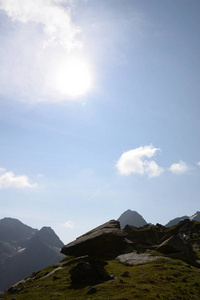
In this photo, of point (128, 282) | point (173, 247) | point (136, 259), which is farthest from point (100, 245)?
point (128, 282)

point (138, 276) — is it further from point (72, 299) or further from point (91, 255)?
point (91, 255)

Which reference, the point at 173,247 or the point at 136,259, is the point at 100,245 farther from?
the point at 173,247

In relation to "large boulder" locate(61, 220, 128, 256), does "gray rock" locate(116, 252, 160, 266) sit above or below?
below

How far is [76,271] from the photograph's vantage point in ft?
77.8

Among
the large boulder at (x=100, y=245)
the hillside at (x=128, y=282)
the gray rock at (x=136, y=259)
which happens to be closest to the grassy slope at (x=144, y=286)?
the hillside at (x=128, y=282)

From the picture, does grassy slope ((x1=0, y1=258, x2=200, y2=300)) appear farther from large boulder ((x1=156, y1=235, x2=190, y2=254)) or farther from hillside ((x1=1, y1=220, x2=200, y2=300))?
large boulder ((x1=156, y1=235, x2=190, y2=254))

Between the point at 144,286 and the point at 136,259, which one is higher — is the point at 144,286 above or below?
below

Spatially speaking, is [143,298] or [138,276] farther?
[138,276]

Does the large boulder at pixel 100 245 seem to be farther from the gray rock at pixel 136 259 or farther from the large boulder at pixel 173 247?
the large boulder at pixel 173 247

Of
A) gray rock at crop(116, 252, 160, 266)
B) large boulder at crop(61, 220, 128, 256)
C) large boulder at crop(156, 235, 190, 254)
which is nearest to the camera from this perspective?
gray rock at crop(116, 252, 160, 266)

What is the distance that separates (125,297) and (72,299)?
5.32m

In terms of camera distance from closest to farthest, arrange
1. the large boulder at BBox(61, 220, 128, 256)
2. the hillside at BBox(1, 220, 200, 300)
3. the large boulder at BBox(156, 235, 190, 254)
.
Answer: the hillside at BBox(1, 220, 200, 300), the large boulder at BBox(156, 235, 190, 254), the large boulder at BBox(61, 220, 128, 256)

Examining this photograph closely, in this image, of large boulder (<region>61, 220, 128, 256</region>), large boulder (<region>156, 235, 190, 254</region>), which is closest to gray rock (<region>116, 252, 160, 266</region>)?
large boulder (<region>156, 235, 190, 254</region>)

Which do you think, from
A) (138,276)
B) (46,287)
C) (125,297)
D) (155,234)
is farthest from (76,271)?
(155,234)
